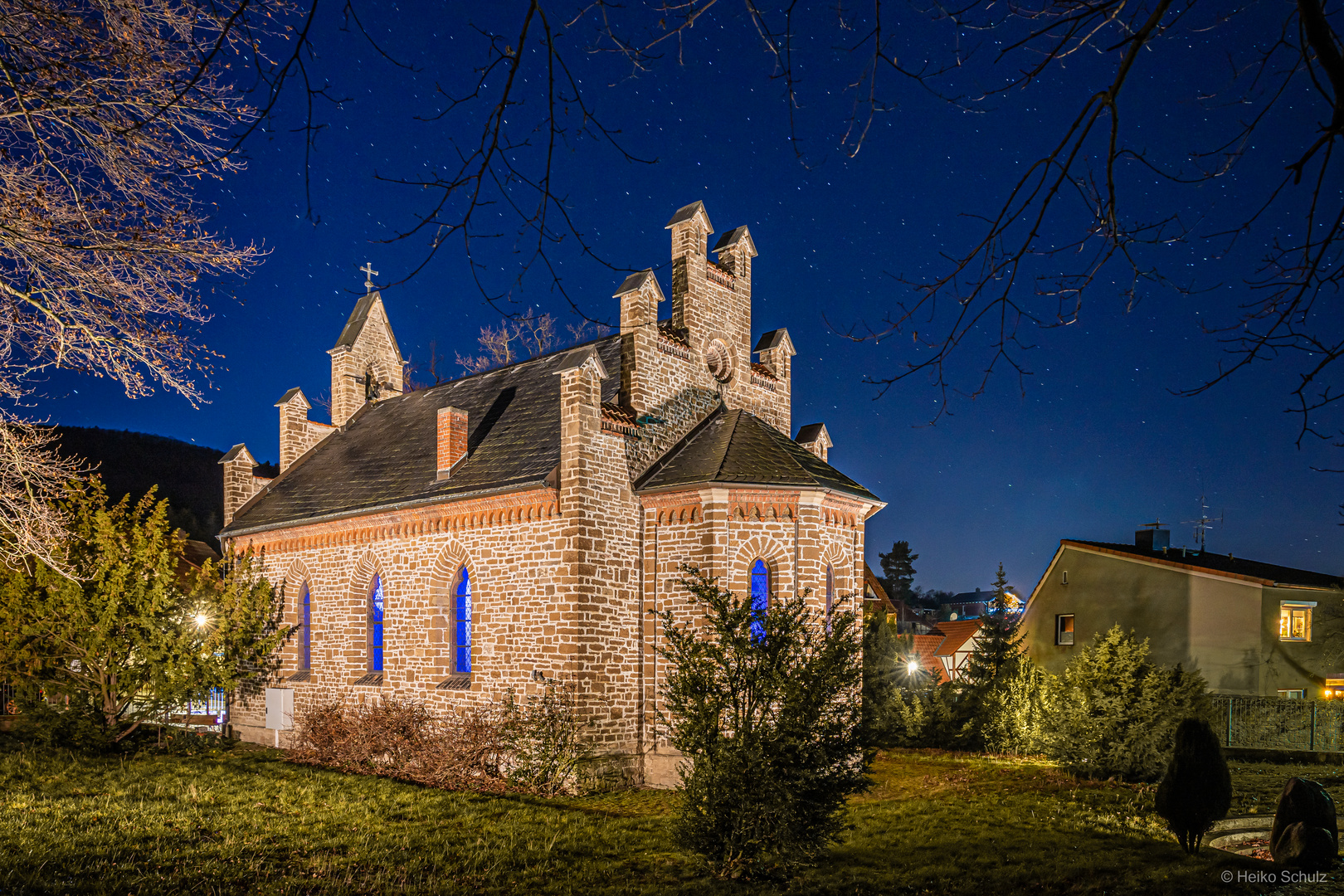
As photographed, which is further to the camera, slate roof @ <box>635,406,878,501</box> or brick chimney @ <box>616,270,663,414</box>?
brick chimney @ <box>616,270,663,414</box>

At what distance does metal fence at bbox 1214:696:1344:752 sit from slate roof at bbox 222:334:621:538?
1941cm

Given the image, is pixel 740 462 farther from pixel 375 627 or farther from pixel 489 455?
pixel 375 627

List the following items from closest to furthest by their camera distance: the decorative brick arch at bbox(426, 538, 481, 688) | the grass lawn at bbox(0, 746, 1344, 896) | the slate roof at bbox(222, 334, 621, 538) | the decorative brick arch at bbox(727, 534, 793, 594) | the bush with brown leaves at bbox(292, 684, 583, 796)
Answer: the grass lawn at bbox(0, 746, 1344, 896), the bush with brown leaves at bbox(292, 684, 583, 796), the decorative brick arch at bbox(727, 534, 793, 594), the slate roof at bbox(222, 334, 621, 538), the decorative brick arch at bbox(426, 538, 481, 688)

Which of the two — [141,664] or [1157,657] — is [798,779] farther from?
[1157,657]

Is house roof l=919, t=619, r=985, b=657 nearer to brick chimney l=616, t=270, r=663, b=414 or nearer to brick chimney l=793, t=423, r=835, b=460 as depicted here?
brick chimney l=793, t=423, r=835, b=460

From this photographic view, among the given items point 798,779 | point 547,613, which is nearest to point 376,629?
point 547,613

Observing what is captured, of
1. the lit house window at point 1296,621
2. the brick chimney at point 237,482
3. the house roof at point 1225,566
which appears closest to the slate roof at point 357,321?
the brick chimney at point 237,482

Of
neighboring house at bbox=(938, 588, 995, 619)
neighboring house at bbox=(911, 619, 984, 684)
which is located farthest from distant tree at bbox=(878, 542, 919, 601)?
neighboring house at bbox=(911, 619, 984, 684)

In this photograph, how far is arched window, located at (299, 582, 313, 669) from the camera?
78.6 ft

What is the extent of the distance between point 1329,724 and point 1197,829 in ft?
55.1

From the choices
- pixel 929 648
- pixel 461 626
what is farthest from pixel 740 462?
pixel 929 648

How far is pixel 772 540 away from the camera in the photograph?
1756 centimetres

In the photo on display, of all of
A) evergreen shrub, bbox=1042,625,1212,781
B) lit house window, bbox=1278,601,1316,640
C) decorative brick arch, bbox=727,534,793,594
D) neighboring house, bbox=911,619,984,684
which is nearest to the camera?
decorative brick arch, bbox=727,534,793,594

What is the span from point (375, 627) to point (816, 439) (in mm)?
12434
